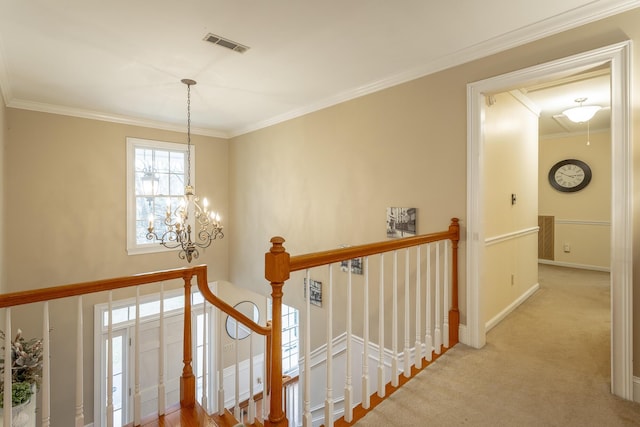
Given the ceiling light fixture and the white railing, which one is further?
the ceiling light fixture

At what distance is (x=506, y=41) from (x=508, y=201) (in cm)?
157

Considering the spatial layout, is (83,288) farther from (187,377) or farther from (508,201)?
(508,201)

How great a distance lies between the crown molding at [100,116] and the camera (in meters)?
3.87

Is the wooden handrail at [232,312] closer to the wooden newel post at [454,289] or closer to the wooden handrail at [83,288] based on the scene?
the wooden handrail at [83,288]

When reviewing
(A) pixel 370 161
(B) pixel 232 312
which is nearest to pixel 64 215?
(B) pixel 232 312

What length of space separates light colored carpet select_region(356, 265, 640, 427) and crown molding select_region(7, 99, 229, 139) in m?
4.79

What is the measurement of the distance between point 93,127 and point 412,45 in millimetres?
4236

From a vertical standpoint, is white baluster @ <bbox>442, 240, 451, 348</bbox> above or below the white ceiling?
below

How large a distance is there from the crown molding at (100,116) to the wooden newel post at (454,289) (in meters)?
4.34

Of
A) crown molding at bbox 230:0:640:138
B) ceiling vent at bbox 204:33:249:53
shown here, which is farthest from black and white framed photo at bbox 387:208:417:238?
ceiling vent at bbox 204:33:249:53

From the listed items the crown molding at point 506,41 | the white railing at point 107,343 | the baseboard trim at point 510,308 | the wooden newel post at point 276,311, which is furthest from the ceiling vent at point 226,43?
the baseboard trim at point 510,308

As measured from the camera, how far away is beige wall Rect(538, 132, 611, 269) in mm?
5391

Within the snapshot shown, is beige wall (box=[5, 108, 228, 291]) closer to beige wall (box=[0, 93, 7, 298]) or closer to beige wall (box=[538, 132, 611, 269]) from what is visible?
beige wall (box=[0, 93, 7, 298])

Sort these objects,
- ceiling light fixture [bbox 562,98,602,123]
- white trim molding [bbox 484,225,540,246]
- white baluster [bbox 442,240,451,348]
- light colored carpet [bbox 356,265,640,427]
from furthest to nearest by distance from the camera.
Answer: ceiling light fixture [bbox 562,98,602,123] < white trim molding [bbox 484,225,540,246] < white baluster [bbox 442,240,451,348] < light colored carpet [bbox 356,265,640,427]
